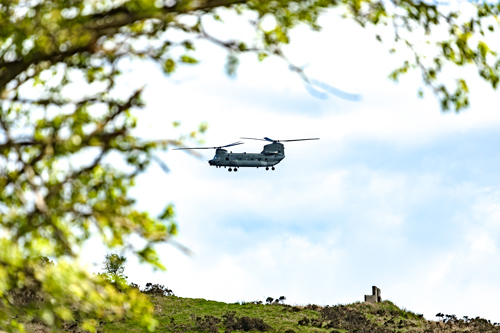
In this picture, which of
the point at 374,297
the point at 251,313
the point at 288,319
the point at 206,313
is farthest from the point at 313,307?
the point at 206,313

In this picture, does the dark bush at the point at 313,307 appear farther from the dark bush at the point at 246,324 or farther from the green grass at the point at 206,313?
the dark bush at the point at 246,324

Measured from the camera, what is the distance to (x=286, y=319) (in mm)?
31344

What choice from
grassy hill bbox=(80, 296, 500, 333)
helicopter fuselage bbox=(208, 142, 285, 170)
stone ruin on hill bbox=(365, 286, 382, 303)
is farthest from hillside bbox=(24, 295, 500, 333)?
helicopter fuselage bbox=(208, 142, 285, 170)

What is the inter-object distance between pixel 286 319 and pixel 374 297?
9206 mm

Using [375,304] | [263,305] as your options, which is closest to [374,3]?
[263,305]

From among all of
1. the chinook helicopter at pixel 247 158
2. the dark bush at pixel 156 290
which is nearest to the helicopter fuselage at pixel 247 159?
the chinook helicopter at pixel 247 158

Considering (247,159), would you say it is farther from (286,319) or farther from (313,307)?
(286,319)

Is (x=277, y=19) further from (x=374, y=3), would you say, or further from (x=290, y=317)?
(x=290, y=317)

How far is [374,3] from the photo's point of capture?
1020 cm

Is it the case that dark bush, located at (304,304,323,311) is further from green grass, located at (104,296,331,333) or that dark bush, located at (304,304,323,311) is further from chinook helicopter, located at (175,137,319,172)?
chinook helicopter, located at (175,137,319,172)

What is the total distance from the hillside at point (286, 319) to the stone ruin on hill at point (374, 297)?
34.6 inches

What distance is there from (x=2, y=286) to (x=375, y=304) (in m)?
30.6

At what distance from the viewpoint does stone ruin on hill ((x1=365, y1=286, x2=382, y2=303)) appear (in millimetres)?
38188

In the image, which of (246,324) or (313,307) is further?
(313,307)
